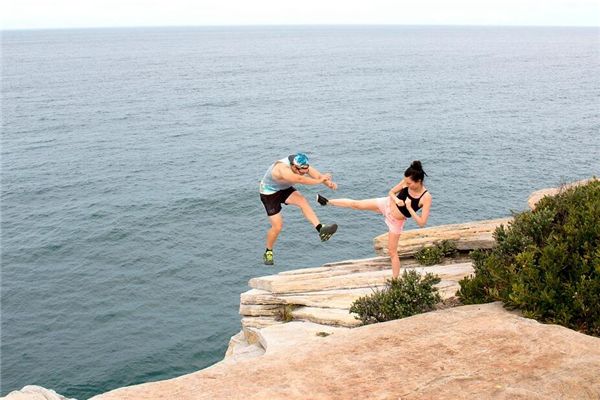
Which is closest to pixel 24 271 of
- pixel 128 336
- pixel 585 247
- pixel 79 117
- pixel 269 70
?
pixel 128 336

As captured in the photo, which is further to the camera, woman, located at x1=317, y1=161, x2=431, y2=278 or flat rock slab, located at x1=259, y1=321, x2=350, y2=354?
flat rock slab, located at x1=259, y1=321, x2=350, y2=354

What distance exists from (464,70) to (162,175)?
117 meters

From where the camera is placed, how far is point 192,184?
71.2 m

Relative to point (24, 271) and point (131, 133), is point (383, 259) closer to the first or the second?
point (24, 271)

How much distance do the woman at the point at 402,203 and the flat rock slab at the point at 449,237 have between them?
431 cm

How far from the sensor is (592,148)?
264 feet

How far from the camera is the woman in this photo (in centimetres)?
1547

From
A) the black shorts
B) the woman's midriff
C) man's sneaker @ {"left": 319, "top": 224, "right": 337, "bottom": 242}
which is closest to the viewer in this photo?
man's sneaker @ {"left": 319, "top": 224, "right": 337, "bottom": 242}

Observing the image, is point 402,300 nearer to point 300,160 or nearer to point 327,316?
point 327,316

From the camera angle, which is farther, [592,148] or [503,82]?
[503,82]

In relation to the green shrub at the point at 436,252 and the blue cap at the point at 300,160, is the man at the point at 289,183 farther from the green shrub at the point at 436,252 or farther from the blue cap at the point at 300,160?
the green shrub at the point at 436,252

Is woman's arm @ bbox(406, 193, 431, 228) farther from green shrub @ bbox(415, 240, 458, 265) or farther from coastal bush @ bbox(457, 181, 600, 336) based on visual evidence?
green shrub @ bbox(415, 240, 458, 265)

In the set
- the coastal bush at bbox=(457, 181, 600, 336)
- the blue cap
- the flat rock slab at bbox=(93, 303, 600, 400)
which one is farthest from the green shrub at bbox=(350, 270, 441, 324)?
the blue cap

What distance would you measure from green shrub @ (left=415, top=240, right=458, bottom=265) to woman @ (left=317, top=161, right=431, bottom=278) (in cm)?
385
